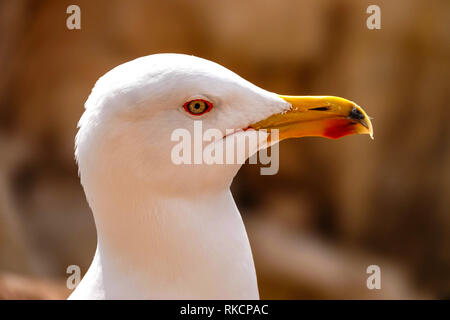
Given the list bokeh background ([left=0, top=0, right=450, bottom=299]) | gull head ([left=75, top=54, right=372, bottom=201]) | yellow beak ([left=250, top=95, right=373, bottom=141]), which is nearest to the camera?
gull head ([left=75, top=54, right=372, bottom=201])

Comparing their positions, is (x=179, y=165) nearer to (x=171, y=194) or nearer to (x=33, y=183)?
(x=171, y=194)

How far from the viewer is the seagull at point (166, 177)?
133cm

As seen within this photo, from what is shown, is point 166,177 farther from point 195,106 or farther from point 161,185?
point 195,106

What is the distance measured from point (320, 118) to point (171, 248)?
47cm

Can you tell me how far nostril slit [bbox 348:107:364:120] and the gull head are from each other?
0.82ft

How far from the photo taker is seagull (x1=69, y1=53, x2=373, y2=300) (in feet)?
4.36

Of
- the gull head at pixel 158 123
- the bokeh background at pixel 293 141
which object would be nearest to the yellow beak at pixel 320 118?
the gull head at pixel 158 123

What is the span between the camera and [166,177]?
134 centimetres

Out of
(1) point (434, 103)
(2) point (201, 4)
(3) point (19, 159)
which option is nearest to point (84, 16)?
(2) point (201, 4)

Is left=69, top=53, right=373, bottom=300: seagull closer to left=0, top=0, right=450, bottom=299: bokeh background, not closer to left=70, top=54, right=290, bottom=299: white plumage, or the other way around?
left=70, top=54, right=290, bottom=299: white plumage

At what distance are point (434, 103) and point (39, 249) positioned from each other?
304cm

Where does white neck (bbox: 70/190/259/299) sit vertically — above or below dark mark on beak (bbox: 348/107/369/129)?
below

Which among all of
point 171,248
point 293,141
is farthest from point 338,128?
point 293,141

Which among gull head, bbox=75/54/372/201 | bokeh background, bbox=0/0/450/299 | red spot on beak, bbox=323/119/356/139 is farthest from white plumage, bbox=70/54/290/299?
bokeh background, bbox=0/0/450/299
